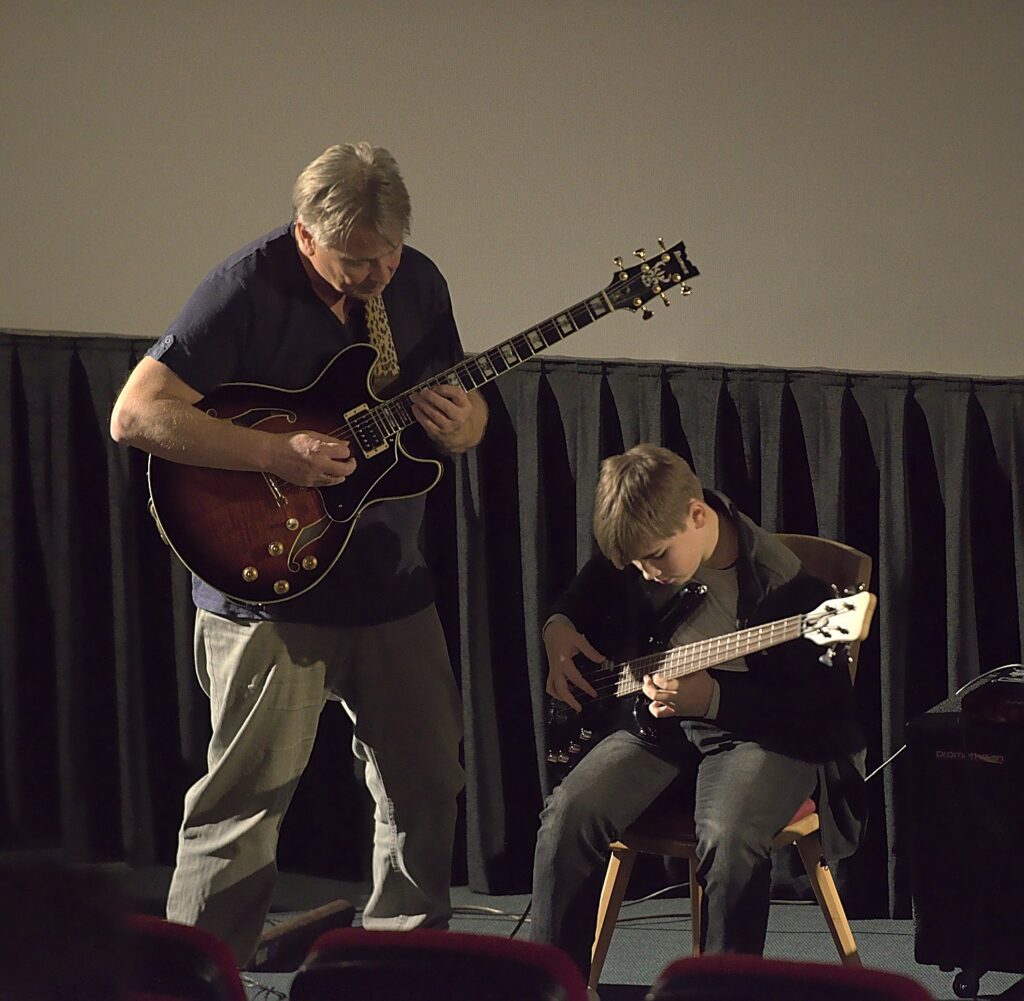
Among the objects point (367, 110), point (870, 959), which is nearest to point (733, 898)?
point (870, 959)

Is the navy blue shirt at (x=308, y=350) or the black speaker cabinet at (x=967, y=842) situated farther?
the black speaker cabinet at (x=967, y=842)

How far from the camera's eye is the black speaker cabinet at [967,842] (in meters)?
2.83

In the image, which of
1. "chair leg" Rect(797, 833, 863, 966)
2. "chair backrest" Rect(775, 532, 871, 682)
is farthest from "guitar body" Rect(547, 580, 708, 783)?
"chair leg" Rect(797, 833, 863, 966)

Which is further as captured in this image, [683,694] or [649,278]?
[649,278]

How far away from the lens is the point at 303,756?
8.70ft

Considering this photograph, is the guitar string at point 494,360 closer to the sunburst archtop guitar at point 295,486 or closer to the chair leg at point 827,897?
the sunburst archtop guitar at point 295,486

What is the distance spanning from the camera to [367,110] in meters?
3.76

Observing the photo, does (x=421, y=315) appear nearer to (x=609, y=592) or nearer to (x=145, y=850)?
(x=609, y=592)

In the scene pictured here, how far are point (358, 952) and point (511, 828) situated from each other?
8.24ft

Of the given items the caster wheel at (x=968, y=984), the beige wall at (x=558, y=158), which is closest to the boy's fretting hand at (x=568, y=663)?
the caster wheel at (x=968, y=984)

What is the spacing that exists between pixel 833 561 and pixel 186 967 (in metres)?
1.81

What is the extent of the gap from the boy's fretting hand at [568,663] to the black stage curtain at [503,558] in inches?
35.0

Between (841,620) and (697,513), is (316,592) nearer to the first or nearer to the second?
(697,513)

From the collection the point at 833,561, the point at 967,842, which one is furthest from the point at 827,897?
the point at 833,561
